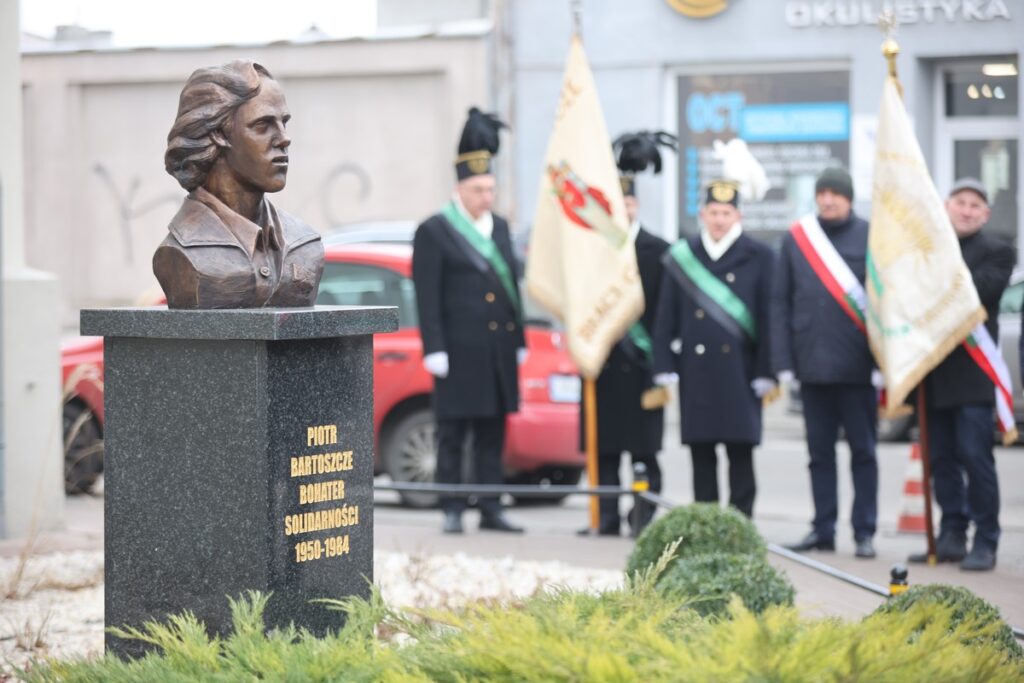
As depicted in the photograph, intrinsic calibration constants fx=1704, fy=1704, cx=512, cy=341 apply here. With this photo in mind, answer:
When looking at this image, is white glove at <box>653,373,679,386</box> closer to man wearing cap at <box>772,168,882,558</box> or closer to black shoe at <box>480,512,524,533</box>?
man wearing cap at <box>772,168,882,558</box>

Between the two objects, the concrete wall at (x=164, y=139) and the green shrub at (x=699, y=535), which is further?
the concrete wall at (x=164, y=139)

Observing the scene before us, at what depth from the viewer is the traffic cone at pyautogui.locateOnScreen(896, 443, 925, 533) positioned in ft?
33.3

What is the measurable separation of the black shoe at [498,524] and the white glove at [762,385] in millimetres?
1625

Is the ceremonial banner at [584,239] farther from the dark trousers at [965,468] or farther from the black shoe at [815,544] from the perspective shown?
the dark trousers at [965,468]

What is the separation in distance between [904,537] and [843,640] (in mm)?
6735

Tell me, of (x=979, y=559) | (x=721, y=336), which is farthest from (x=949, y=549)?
(x=721, y=336)

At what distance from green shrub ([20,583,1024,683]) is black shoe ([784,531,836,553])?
485 centimetres

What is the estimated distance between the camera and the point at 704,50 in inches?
830

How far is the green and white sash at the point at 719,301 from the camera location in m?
9.57

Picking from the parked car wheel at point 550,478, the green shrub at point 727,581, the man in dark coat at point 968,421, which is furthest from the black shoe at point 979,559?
the parked car wheel at point 550,478

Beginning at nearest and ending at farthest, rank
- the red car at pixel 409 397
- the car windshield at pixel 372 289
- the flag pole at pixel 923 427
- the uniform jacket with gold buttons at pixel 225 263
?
the uniform jacket with gold buttons at pixel 225 263, the flag pole at pixel 923 427, the red car at pixel 409 397, the car windshield at pixel 372 289

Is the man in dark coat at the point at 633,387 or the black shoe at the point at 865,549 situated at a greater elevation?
the man in dark coat at the point at 633,387

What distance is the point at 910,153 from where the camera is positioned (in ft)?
29.8

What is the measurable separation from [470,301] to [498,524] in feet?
4.38
